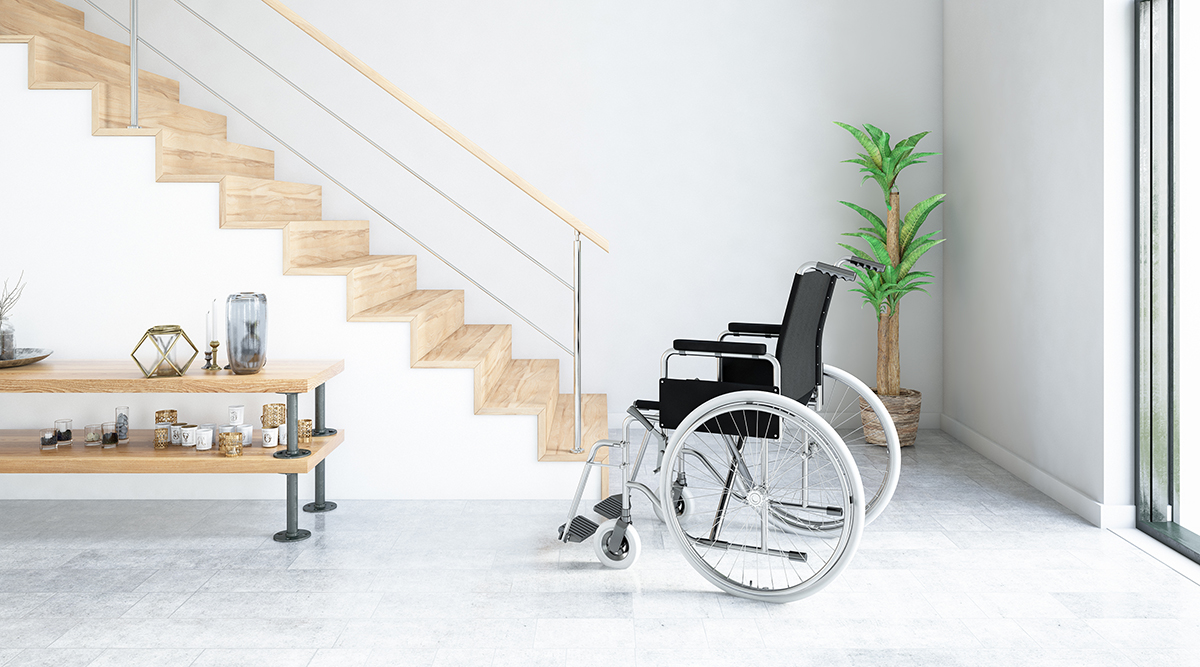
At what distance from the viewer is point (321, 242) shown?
3.53 metres

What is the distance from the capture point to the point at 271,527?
294 cm

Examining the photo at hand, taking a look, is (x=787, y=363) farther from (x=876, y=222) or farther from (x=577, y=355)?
(x=876, y=222)

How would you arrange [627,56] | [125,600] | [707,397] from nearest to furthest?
[125,600], [707,397], [627,56]

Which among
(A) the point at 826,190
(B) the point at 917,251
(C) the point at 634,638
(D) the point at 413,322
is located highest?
(A) the point at 826,190

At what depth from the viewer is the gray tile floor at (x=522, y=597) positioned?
2004 millimetres

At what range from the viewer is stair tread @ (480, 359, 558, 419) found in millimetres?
3193

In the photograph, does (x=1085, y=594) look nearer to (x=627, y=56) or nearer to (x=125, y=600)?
(x=125, y=600)

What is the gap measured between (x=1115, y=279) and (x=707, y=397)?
59.2 inches

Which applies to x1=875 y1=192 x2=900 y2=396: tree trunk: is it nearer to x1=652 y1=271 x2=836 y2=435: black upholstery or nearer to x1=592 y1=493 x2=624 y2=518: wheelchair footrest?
x1=652 y1=271 x2=836 y2=435: black upholstery

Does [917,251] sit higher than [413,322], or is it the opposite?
[917,251]

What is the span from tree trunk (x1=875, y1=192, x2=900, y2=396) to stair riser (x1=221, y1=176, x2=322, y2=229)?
104 inches

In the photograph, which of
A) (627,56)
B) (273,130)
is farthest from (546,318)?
(273,130)

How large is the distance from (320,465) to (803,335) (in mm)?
1734

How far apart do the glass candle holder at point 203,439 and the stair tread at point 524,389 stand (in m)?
0.91
